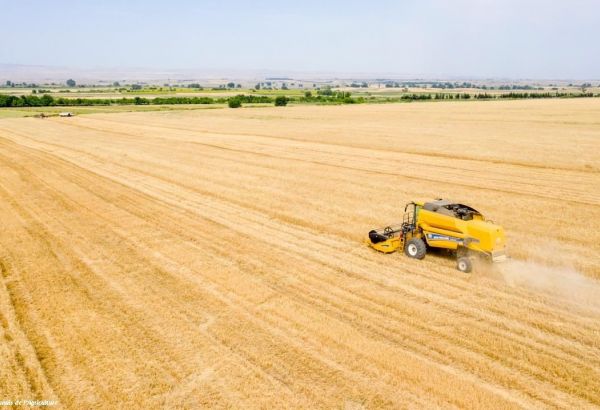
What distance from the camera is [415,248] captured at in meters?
13.5

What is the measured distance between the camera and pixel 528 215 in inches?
705

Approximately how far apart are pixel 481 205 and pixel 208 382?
14.5 m

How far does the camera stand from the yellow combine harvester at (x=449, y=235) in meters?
12.1

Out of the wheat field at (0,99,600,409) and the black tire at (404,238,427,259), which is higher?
the black tire at (404,238,427,259)

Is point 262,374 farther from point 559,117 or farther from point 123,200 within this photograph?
point 559,117

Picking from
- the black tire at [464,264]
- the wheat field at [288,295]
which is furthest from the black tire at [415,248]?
the black tire at [464,264]

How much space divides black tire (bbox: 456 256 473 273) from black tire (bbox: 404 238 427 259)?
1053 millimetres

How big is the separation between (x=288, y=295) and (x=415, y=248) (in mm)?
4163

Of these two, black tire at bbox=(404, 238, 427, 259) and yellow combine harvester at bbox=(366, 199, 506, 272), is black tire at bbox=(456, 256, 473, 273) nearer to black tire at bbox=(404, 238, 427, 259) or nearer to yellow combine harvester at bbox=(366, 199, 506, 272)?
yellow combine harvester at bbox=(366, 199, 506, 272)

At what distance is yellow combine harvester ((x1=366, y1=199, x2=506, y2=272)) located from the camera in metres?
12.1

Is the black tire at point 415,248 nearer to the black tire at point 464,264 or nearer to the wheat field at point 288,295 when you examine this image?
the wheat field at point 288,295

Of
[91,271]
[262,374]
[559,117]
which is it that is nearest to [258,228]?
[91,271]

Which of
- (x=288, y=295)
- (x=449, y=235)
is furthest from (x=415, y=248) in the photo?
(x=288, y=295)

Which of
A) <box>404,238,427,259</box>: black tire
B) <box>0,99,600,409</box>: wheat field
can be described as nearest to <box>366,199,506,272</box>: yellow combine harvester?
<box>404,238,427,259</box>: black tire
